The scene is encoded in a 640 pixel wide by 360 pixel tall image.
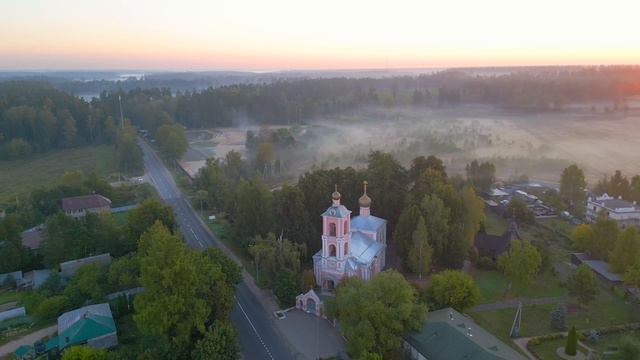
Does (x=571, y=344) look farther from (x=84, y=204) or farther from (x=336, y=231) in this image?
(x=84, y=204)

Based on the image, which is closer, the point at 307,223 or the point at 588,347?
the point at 588,347

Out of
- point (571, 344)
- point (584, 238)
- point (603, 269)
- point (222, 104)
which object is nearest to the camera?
point (571, 344)

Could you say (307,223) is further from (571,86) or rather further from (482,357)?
(571,86)

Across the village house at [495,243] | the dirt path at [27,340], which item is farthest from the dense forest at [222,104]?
the village house at [495,243]

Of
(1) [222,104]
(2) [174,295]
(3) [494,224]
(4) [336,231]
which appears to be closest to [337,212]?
(4) [336,231]

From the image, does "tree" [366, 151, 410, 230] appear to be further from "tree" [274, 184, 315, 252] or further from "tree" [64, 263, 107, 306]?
"tree" [64, 263, 107, 306]

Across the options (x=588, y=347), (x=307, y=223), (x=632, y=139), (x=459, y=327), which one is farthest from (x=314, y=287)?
(x=632, y=139)

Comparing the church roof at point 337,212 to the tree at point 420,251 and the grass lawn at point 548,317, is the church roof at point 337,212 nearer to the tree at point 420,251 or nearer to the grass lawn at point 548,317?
the tree at point 420,251
